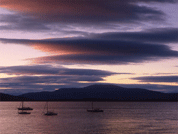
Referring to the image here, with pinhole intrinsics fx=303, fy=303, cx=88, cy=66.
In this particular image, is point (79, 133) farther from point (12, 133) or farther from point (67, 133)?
point (12, 133)

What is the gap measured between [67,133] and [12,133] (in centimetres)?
1595

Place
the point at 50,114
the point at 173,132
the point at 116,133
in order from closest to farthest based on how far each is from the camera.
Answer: the point at 116,133, the point at 173,132, the point at 50,114

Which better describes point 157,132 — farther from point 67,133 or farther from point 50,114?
point 50,114

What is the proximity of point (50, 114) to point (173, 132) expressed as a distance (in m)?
86.1

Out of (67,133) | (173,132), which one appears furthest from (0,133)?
(173,132)

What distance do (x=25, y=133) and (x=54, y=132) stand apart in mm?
8276

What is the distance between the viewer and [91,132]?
294 feet

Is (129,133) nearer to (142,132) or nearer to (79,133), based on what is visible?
(142,132)

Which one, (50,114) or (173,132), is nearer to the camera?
(173,132)

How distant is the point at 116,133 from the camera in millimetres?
85562

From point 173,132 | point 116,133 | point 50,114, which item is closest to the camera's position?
point 116,133

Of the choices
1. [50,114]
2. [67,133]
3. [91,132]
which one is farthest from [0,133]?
[50,114]

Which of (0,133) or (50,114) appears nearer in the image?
(0,133)

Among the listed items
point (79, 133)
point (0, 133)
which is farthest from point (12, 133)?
point (79, 133)
